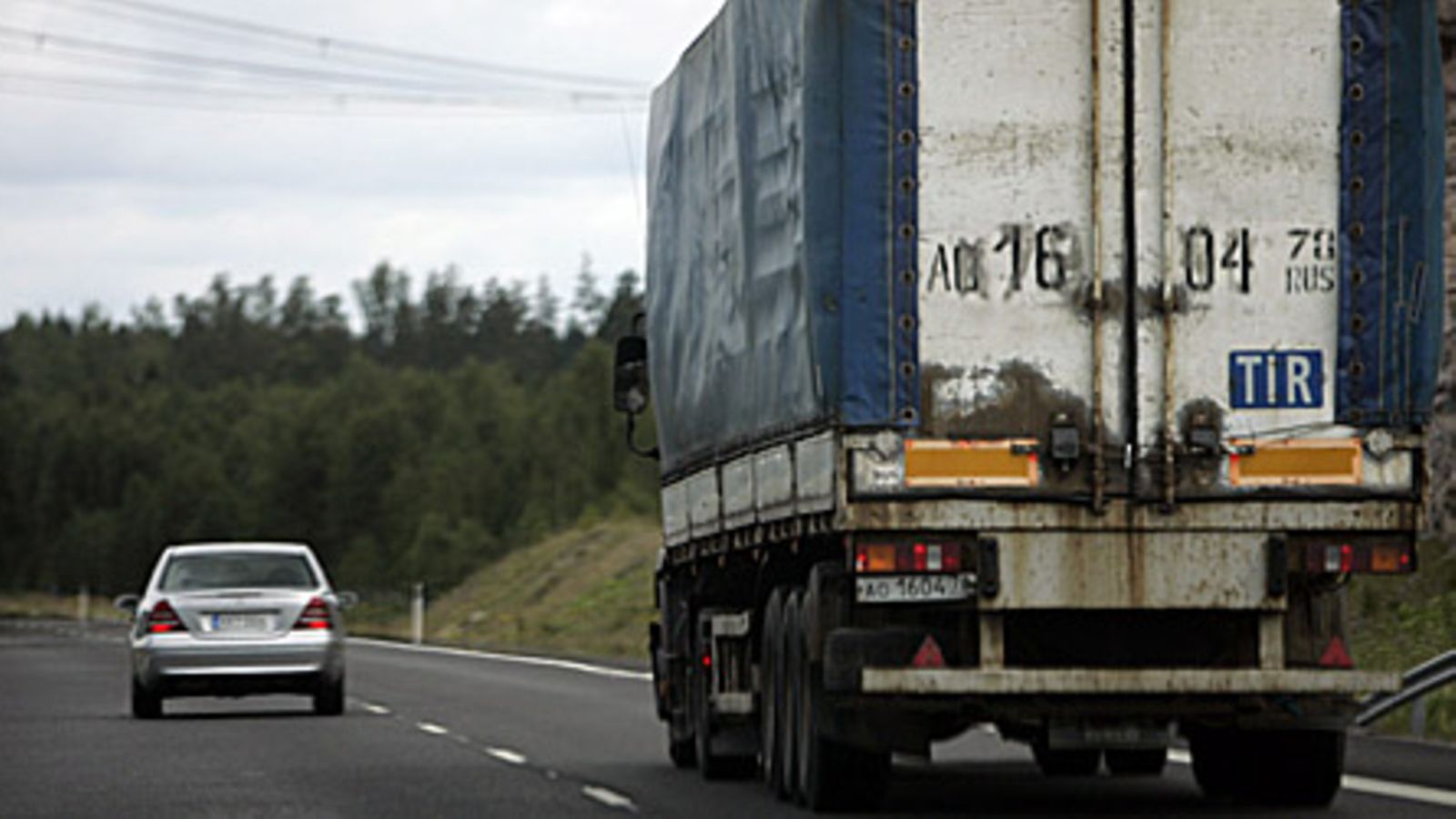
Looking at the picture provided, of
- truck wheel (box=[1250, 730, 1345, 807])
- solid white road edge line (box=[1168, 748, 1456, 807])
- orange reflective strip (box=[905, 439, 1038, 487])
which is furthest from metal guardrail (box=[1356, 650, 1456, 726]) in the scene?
orange reflective strip (box=[905, 439, 1038, 487])

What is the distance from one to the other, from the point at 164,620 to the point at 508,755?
730 centimetres

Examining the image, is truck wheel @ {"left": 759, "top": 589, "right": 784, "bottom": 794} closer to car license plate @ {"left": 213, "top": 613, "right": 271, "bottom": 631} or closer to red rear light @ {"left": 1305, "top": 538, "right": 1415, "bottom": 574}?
red rear light @ {"left": 1305, "top": 538, "right": 1415, "bottom": 574}

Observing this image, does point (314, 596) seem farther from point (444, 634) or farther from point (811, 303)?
point (444, 634)

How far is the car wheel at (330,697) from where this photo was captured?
91.8 feet

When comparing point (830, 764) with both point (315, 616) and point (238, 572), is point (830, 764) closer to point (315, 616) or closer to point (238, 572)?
point (315, 616)

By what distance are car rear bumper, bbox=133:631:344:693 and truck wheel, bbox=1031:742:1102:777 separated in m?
9.97

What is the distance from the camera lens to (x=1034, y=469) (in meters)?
14.2

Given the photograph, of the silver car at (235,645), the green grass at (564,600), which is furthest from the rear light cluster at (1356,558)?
the green grass at (564,600)

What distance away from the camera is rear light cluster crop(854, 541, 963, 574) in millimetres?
14195

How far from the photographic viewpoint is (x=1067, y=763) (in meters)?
19.0

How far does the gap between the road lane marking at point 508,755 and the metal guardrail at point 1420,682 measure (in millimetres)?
4964

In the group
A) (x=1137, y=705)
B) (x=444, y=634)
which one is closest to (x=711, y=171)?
(x=1137, y=705)

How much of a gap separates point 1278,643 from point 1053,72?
8.42 feet

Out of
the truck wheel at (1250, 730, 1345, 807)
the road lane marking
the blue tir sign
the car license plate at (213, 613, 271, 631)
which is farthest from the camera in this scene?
the car license plate at (213, 613, 271, 631)
